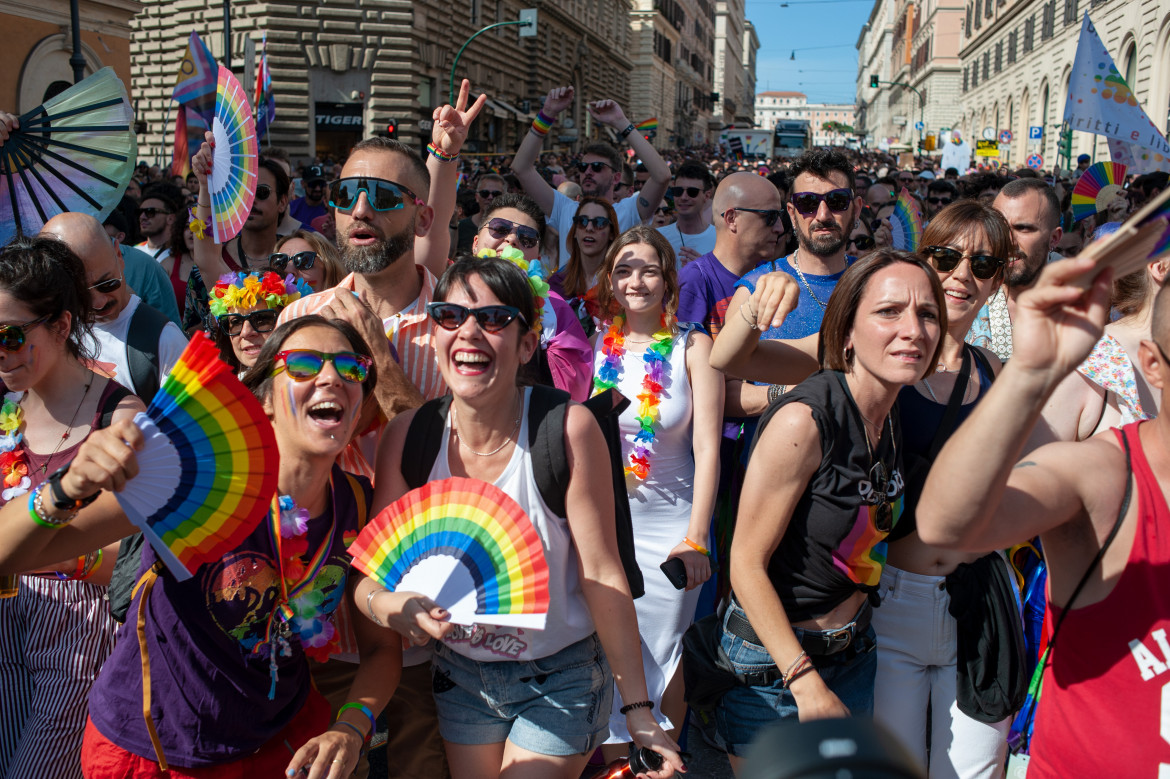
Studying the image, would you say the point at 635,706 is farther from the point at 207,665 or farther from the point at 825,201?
the point at 825,201

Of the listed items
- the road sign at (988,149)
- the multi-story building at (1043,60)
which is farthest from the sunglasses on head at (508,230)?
the road sign at (988,149)

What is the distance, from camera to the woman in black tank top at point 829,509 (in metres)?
2.41

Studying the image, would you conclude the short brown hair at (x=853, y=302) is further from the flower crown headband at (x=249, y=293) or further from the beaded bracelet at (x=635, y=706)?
the flower crown headband at (x=249, y=293)

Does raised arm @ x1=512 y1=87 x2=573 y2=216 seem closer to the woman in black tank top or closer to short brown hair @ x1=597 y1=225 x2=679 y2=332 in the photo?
short brown hair @ x1=597 y1=225 x2=679 y2=332

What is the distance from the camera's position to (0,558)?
2.00 metres

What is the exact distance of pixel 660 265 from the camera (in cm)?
396

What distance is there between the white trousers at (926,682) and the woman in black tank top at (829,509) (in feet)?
0.29

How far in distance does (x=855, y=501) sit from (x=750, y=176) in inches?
106

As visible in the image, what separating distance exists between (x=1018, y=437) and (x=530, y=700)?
1.52 m

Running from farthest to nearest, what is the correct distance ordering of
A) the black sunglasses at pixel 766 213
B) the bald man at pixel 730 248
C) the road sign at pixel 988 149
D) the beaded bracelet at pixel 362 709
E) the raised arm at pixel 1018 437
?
the road sign at pixel 988 149 < the black sunglasses at pixel 766 213 < the bald man at pixel 730 248 < the beaded bracelet at pixel 362 709 < the raised arm at pixel 1018 437

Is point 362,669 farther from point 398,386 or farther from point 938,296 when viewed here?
point 938,296

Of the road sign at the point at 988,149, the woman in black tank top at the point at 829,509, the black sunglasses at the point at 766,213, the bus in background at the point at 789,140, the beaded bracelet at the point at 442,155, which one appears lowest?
the woman in black tank top at the point at 829,509

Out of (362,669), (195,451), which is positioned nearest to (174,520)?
(195,451)

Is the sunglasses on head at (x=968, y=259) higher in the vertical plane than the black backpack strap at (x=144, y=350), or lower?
higher
